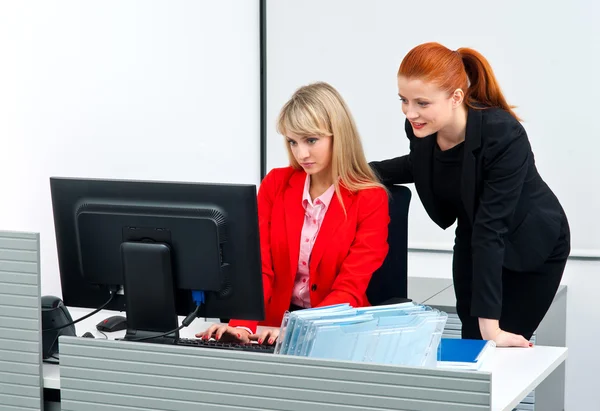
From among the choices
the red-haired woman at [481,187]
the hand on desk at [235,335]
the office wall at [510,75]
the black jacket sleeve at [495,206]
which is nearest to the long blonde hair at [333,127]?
the red-haired woman at [481,187]

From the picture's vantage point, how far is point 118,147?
277cm

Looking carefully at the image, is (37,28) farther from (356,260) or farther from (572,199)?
(572,199)

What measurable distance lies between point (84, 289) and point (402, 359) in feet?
2.47

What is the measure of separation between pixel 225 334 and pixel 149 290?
29cm

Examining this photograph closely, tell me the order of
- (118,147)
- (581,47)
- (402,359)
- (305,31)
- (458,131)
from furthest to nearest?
(305,31) < (581,47) < (118,147) < (458,131) < (402,359)

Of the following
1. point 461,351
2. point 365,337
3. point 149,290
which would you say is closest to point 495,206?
point 461,351

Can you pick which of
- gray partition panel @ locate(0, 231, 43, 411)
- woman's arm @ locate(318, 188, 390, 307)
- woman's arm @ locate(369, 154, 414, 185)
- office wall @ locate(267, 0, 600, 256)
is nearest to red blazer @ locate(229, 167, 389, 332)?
woman's arm @ locate(318, 188, 390, 307)

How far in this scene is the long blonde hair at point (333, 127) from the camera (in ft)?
7.33

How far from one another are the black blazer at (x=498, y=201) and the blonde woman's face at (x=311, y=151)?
26 centimetres

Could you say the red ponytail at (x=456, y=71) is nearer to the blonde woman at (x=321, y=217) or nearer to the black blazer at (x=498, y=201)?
the black blazer at (x=498, y=201)

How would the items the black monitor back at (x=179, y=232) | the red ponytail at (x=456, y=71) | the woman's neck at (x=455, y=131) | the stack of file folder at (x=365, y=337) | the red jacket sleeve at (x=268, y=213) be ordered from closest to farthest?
the stack of file folder at (x=365, y=337), the black monitor back at (x=179, y=232), the red ponytail at (x=456, y=71), the woman's neck at (x=455, y=131), the red jacket sleeve at (x=268, y=213)

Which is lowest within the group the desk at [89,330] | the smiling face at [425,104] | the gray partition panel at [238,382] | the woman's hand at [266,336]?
the desk at [89,330]

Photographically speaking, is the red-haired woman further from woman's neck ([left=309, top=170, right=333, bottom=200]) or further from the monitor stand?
the monitor stand

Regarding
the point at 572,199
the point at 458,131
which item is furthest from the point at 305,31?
the point at 458,131
